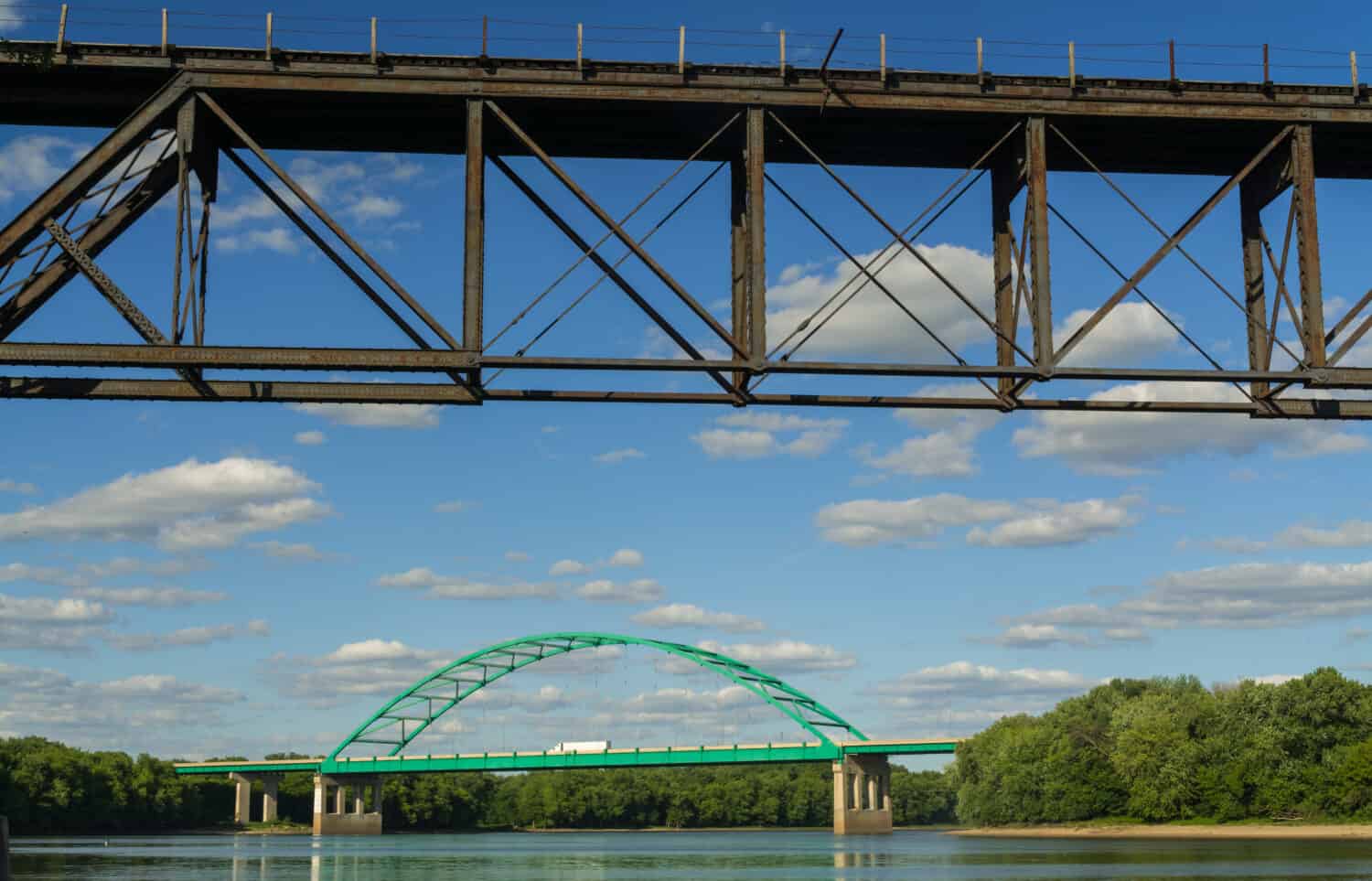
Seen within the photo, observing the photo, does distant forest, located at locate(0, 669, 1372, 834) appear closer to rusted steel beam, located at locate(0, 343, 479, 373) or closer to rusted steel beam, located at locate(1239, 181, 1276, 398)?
rusted steel beam, located at locate(1239, 181, 1276, 398)

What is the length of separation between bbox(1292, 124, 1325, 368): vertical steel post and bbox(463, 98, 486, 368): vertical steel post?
399 inches

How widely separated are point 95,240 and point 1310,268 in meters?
14.7

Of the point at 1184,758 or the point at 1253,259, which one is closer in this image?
the point at 1253,259

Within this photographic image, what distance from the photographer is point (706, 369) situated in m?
19.0

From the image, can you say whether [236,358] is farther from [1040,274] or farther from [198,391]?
[1040,274]

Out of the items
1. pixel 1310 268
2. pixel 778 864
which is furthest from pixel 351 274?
pixel 778 864

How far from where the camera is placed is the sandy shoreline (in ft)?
371

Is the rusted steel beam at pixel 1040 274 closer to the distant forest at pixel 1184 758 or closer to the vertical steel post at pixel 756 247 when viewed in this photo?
the vertical steel post at pixel 756 247

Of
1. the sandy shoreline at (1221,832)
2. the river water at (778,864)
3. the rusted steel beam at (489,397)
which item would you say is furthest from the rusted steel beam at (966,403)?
the sandy shoreline at (1221,832)

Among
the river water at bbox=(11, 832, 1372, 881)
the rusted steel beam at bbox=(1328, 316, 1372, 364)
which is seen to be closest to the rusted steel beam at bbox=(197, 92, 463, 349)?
the rusted steel beam at bbox=(1328, 316, 1372, 364)

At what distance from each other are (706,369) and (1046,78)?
19.3 feet

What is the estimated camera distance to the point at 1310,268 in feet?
66.2

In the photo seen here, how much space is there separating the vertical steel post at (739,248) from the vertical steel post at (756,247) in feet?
0.43

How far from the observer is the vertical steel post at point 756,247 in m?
19.1
